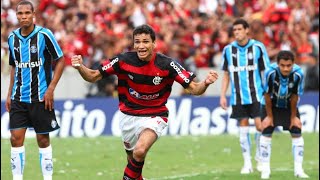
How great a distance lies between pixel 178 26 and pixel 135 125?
45.8 feet

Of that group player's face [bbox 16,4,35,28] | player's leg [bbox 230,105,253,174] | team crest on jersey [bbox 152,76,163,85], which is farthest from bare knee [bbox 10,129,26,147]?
player's leg [bbox 230,105,253,174]

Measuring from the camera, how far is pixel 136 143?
10891 mm

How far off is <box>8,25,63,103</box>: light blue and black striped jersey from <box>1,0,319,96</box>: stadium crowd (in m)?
11.0

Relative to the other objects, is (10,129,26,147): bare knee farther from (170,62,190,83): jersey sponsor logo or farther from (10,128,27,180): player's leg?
(170,62,190,83): jersey sponsor logo

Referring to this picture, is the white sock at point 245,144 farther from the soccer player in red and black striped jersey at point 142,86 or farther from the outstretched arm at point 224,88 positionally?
the soccer player in red and black striped jersey at point 142,86

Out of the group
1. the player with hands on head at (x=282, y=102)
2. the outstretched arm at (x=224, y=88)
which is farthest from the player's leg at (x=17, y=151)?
the outstretched arm at (x=224, y=88)

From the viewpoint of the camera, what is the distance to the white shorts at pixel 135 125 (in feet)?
35.8

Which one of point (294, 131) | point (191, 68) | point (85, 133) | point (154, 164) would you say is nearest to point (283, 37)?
point (191, 68)

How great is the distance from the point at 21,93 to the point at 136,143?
182cm

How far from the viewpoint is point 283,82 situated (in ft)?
45.4

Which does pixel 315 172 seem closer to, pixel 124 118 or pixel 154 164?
pixel 154 164

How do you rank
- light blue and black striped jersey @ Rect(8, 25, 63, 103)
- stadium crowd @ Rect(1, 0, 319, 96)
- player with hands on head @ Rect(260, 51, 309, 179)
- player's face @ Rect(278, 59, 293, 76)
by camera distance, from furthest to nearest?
stadium crowd @ Rect(1, 0, 319, 96)
player with hands on head @ Rect(260, 51, 309, 179)
player's face @ Rect(278, 59, 293, 76)
light blue and black striped jersey @ Rect(8, 25, 63, 103)

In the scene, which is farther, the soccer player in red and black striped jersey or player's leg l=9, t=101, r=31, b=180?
player's leg l=9, t=101, r=31, b=180

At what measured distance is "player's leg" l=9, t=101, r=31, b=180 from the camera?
11641mm
